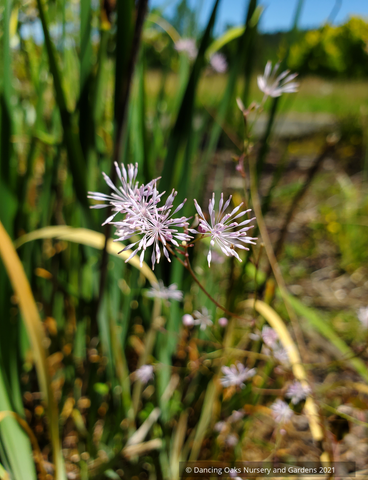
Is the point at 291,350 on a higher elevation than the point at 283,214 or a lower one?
lower

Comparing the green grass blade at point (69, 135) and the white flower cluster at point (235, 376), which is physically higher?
the green grass blade at point (69, 135)

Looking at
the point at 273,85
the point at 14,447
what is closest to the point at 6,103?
the point at 273,85

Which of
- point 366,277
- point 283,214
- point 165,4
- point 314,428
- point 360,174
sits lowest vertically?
point 314,428

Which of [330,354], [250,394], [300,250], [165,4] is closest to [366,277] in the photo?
[300,250]

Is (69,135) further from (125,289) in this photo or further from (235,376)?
(235,376)

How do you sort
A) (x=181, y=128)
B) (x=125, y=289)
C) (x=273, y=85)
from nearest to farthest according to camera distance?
(x=273, y=85)
(x=181, y=128)
(x=125, y=289)

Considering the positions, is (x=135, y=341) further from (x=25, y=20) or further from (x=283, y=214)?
(x=283, y=214)

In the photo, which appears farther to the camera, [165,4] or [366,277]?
[366,277]

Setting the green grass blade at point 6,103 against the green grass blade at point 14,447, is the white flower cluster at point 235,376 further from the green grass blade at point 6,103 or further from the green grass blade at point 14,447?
the green grass blade at point 6,103

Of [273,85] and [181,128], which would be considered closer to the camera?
[273,85]

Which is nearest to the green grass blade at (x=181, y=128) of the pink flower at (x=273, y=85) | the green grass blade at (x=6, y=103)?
the pink flower at (x=273, y=85)

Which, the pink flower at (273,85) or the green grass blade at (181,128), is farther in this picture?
the green grass blade at (181,128)
